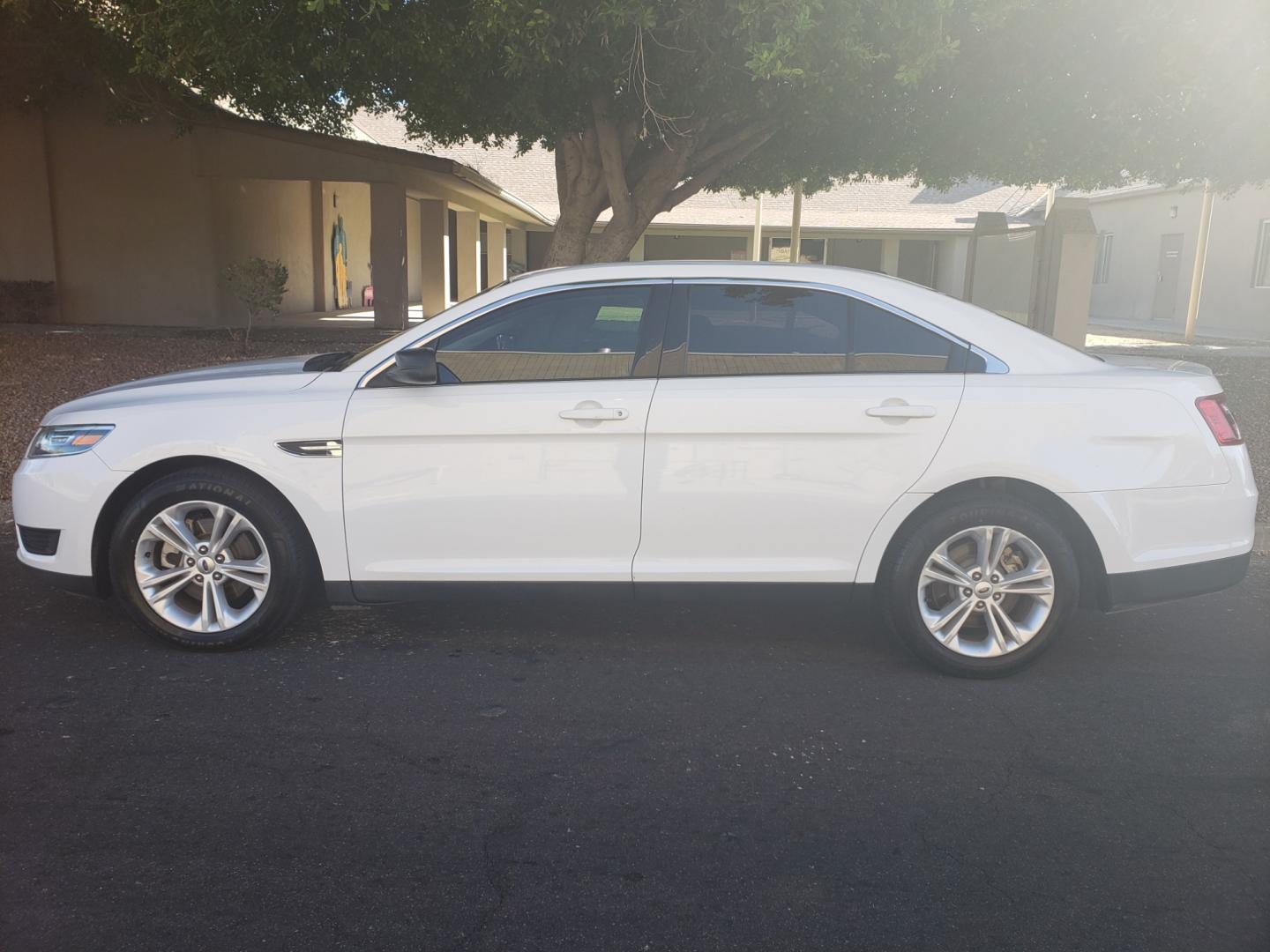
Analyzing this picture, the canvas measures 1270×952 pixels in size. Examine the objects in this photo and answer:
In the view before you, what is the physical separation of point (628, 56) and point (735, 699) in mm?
7498

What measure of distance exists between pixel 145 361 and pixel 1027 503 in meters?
11.8

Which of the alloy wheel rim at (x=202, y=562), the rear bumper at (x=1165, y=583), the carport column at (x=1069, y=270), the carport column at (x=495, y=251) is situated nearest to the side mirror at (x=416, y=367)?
the alloy wheel rim at (x=202, y=562)

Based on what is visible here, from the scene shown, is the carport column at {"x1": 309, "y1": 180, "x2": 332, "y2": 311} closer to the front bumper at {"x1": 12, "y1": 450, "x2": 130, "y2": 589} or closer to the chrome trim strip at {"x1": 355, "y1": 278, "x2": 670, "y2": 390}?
the front bumper at {"x1": 12, "y1": 450, "x2": 130, "y2": 589}

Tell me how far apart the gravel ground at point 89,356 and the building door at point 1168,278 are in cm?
1928

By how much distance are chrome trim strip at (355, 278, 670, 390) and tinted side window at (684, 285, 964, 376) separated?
28 centimetres

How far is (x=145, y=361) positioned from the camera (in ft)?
43.5

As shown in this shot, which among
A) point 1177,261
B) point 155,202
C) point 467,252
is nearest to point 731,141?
point 155,202

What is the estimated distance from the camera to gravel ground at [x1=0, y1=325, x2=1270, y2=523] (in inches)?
372

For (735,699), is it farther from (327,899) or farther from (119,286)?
(119,286)

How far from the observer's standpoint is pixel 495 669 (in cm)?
448

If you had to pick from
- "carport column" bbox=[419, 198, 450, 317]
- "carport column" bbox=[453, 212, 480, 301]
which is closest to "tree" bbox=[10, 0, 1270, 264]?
"carport column" bbox=[419, 198, 450, 317]

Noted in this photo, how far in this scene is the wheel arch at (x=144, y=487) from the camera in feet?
14.8

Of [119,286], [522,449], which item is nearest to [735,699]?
[522,449]

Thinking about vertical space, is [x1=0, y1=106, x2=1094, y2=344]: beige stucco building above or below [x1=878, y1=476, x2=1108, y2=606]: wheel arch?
above
